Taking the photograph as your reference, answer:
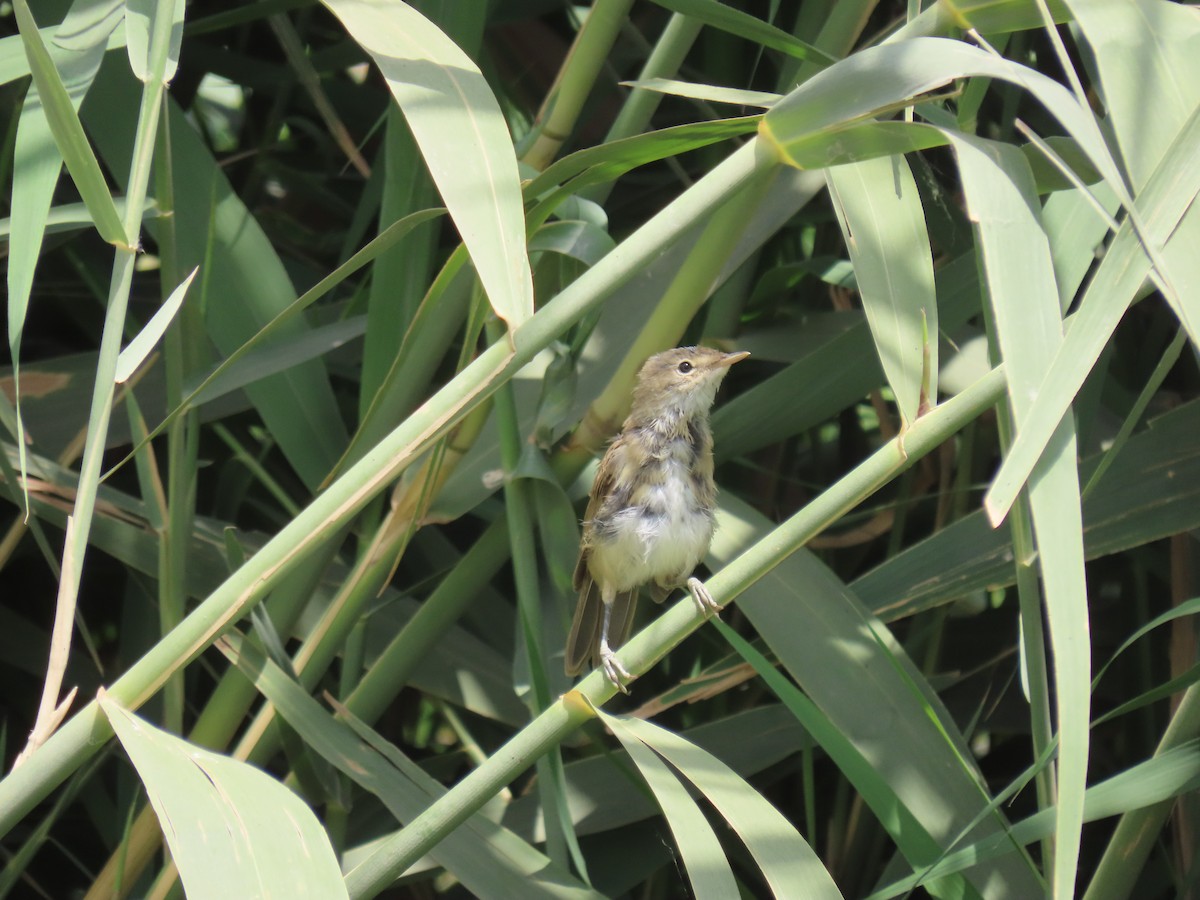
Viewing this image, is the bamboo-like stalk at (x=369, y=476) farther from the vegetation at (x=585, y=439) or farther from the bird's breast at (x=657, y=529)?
the bird's breast at (x=657, y=529)

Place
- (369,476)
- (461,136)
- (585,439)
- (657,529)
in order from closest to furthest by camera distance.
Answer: (369,476) → (461,136) → (585,439) → (657,529)

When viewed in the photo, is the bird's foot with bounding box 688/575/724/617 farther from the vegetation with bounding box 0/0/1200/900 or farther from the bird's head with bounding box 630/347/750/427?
the bird's head with bounding box 630/347/750/427

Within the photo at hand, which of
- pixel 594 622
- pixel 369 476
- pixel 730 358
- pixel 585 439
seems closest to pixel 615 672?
pixel 369 476

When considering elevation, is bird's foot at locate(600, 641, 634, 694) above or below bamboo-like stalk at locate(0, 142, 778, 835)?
below

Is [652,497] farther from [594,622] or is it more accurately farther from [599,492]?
[594,622]

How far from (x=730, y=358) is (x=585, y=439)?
0.33 metres

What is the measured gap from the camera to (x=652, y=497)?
246 cm

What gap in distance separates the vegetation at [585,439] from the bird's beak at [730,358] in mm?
95

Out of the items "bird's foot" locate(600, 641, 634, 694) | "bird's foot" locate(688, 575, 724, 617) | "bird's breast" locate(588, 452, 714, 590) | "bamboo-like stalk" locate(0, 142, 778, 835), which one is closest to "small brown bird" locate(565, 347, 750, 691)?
"bird's breast" locate(588, 452, 714, 590)

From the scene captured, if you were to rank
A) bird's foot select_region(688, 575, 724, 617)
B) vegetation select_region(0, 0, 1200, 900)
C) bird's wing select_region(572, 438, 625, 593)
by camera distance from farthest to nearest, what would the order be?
bird's wing select_region(572, 438, 625, 593) < bird's foot select_region(688, 575, 724, 617) < vegetation select_region(0, 0, 1200, 900)

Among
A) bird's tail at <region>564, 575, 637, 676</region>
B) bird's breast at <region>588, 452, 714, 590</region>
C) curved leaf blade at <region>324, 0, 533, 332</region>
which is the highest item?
curved leaf blade at <region>324, 0, 533, 332</region>

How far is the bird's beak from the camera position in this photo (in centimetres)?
228

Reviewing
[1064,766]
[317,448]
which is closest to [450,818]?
[1064,766]

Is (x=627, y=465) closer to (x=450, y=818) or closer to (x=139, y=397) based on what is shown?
(x=139, y=397)
